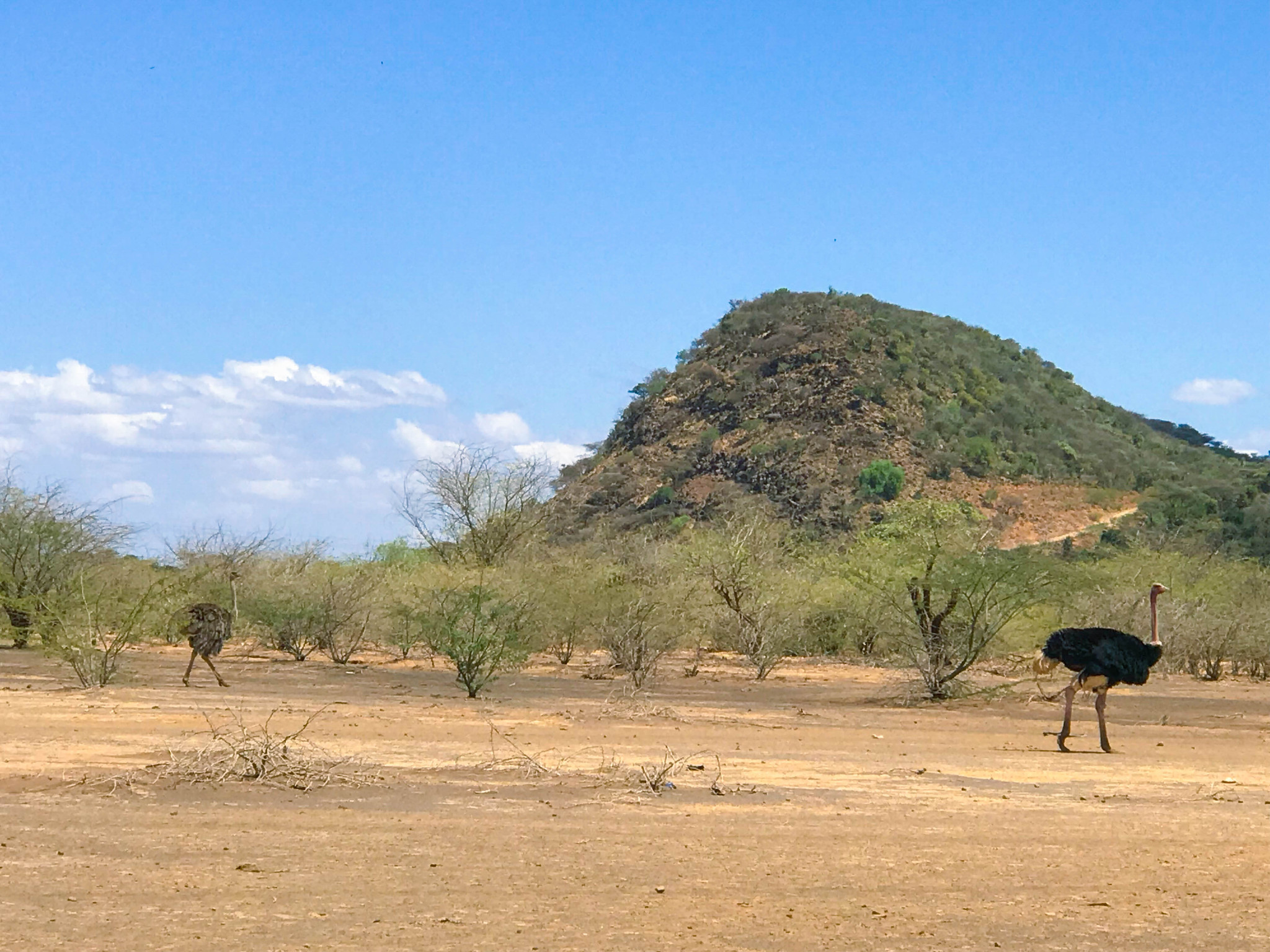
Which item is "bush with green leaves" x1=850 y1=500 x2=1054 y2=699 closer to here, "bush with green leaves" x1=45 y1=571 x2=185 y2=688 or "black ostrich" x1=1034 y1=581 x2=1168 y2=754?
"black ostrich" x1=1034 y1=581 x2=1168 y2=754

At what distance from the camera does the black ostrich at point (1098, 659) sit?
17.5 m

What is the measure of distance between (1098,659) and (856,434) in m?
61.0

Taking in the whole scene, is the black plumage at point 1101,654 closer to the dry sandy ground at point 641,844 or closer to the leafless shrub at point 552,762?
the dry sandy ground at point 641,844

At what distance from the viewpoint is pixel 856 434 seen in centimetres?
7812

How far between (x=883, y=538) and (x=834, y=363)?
177 ft

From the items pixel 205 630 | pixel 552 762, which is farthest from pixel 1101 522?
pixel 552 762

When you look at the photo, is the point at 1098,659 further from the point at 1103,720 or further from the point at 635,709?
the point at 635,709

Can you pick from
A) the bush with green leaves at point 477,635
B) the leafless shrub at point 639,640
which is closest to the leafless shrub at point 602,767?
the bush with green leaves at point 477,635

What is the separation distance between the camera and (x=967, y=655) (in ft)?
85.6

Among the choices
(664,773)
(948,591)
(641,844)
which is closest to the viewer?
(641,844)

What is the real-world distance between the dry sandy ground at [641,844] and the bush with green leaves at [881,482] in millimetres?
51654

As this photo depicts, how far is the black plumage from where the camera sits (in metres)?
17.5

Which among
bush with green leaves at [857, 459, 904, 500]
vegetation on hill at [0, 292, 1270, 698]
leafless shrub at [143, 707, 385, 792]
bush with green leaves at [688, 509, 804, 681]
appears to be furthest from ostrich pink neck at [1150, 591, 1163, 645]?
bush with green leaves at [857, 459, 904, 500]

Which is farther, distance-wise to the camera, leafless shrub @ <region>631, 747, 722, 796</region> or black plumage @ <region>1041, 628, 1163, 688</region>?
black plumage @ <region>1041, 628, 1163, 688</region>
